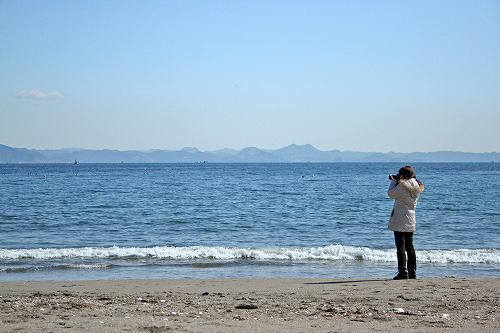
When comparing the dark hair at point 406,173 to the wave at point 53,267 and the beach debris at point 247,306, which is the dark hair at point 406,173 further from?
the wave at point 53,267

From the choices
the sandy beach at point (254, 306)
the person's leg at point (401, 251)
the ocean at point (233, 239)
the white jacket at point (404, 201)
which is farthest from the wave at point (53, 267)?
the white jacket at point (404, 201)

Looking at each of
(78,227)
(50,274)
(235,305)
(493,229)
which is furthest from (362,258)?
(78,227)

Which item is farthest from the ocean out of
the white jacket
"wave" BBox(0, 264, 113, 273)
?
the white jacket

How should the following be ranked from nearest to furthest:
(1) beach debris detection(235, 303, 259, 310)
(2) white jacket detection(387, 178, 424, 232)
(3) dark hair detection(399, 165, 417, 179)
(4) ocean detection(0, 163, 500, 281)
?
(1) beach debris detection(235, 303, 259, 310), (2) white jacket detection(387, 178, 424, 232), (3) dark hair detection(399, 165, 417, 179), (4) ocean detection(0, 163, 500, 281)

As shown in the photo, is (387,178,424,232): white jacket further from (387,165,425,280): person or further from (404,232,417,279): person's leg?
(404,232,417,279): person's leg

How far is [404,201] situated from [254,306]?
4020mm

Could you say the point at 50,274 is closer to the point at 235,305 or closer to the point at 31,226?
the point at 235,305

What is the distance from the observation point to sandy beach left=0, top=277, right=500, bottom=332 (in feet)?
23.4

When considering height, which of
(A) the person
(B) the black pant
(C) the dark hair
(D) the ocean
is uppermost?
(C) the dark hair

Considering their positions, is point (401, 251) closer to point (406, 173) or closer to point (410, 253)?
point (410, 253)

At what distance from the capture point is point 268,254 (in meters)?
17.0

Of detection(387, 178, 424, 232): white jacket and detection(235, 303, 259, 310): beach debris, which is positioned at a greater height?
detection(387, 178, 424, 232): white jacket

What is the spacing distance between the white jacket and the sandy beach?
98cm

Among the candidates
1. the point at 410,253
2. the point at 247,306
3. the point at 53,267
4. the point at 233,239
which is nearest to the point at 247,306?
the point at 247,306
